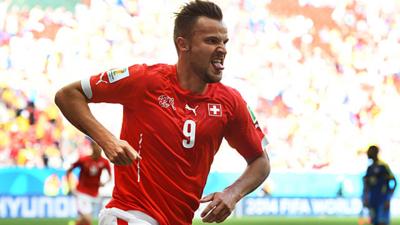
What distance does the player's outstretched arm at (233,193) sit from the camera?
534 cm

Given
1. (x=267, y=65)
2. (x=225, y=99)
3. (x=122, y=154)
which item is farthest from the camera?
(x=267, y=65)

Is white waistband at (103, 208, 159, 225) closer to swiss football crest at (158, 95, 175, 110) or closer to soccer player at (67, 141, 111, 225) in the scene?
swiss football crest at (158, 95, 175, 110)

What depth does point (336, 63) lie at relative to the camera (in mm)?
28062

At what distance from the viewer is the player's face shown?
5.40 m

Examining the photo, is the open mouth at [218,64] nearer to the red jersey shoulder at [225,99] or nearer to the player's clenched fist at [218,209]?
the red jersey shoulder at [225,99]

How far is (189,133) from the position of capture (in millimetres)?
5402

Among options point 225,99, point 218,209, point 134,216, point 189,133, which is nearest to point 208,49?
point 225,99

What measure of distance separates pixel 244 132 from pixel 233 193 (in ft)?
1.38

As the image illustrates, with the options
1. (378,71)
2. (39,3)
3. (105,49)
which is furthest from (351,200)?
(39,3)

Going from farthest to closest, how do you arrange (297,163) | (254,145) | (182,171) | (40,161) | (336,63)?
(336,63)
(297,163)
(40,161)
(254,145)
(182,171)

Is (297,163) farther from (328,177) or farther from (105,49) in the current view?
(105,49)

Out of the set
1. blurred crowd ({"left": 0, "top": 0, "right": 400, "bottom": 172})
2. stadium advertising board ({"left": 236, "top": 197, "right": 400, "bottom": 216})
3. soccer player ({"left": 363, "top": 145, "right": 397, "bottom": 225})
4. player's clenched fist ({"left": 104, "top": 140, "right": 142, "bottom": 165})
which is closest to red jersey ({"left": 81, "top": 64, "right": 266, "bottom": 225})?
player's clenched fist ({"left": 104, "top": 140, "right": 142, "bottom": 165})

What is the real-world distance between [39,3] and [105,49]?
2265 mm

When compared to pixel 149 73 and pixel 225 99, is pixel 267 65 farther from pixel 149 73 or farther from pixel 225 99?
pixel 149 73
